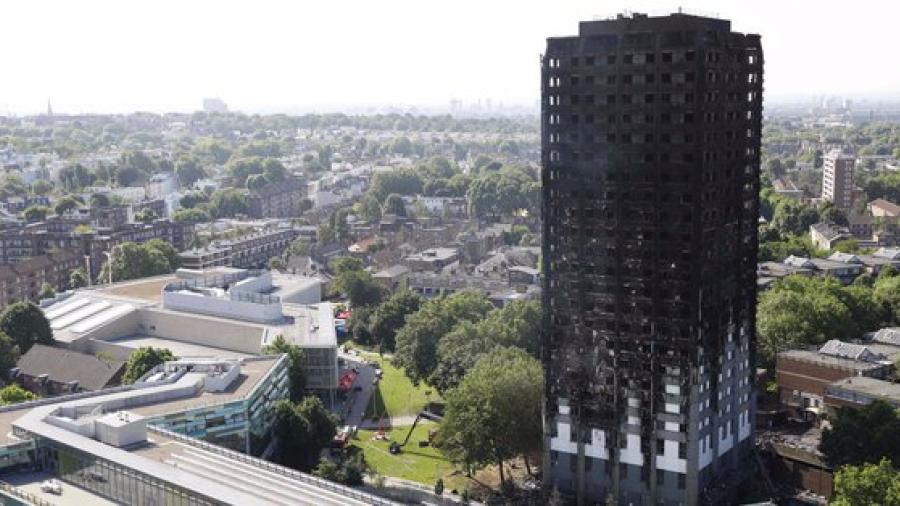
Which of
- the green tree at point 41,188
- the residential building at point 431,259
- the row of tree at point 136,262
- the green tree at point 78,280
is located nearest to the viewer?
the row of tree at point 136,262

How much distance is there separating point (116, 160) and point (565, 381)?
494ft

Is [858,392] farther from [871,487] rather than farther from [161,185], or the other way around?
[161,185]

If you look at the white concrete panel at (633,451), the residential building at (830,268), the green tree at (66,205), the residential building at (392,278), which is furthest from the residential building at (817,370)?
the green tree at (66,205)

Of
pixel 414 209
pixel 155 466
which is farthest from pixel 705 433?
pixel 414 209

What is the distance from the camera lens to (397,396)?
57.3 meters

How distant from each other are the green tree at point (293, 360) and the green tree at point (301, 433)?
18.6ft

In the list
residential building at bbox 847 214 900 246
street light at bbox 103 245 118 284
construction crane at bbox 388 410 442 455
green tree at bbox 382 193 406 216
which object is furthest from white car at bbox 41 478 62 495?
green tree at bbox 382 193 406 216

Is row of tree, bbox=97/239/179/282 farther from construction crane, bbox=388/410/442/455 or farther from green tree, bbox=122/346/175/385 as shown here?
construction crane, bbox=388/410/442/455

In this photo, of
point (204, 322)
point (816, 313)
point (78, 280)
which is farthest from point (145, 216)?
point (816, 313)

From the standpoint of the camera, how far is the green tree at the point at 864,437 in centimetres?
3947

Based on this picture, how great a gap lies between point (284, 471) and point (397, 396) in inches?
995

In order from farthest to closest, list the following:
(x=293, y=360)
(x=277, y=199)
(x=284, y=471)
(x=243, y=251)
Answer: (x=277, y=199), (x=243, y=251), (x=293, y=360), (x=284, y=471)

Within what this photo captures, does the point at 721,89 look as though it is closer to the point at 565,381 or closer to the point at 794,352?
the point at 565,381

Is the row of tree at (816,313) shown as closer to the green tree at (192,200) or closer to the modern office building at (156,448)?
the modern office building at (156,448)
